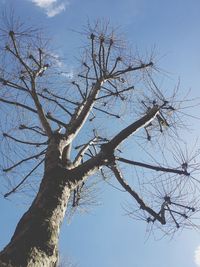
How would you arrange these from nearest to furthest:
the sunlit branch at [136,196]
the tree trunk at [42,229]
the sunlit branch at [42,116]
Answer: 1. the tree trunk at [42,229]
2. the sunlit branch at [136,196]
3. the sunlit branch at [42,116]

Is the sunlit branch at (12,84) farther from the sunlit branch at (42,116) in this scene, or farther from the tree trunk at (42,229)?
the tree trunk at (42,229)

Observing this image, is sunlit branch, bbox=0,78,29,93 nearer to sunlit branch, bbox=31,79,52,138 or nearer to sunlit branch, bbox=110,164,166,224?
sunlit branch, bbox=31,79,52,138

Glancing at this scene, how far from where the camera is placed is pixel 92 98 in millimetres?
7332

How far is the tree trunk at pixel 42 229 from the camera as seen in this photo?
357 centimetres

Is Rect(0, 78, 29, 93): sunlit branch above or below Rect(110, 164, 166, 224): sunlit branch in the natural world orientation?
above

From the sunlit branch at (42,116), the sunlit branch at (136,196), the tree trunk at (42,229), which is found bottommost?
the tree trunk at (42,229)

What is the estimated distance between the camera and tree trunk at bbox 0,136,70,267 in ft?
11.7

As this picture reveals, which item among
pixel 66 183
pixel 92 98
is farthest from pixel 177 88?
pixel 66 183

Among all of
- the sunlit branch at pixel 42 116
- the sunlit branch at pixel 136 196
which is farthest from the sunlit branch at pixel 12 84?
the sunlit branch at pixel 136 196

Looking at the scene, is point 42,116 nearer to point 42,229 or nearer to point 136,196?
point 136,196

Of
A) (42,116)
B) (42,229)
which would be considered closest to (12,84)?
(42,116)

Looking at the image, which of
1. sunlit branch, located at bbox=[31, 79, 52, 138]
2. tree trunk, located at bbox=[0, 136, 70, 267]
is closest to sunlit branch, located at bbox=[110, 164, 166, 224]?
tree trunk, located at bbox=[0, 136, 70, 267]

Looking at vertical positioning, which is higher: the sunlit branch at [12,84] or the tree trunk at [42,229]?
the sunlit branch at [12,84]

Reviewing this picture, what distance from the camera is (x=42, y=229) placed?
157 inches
